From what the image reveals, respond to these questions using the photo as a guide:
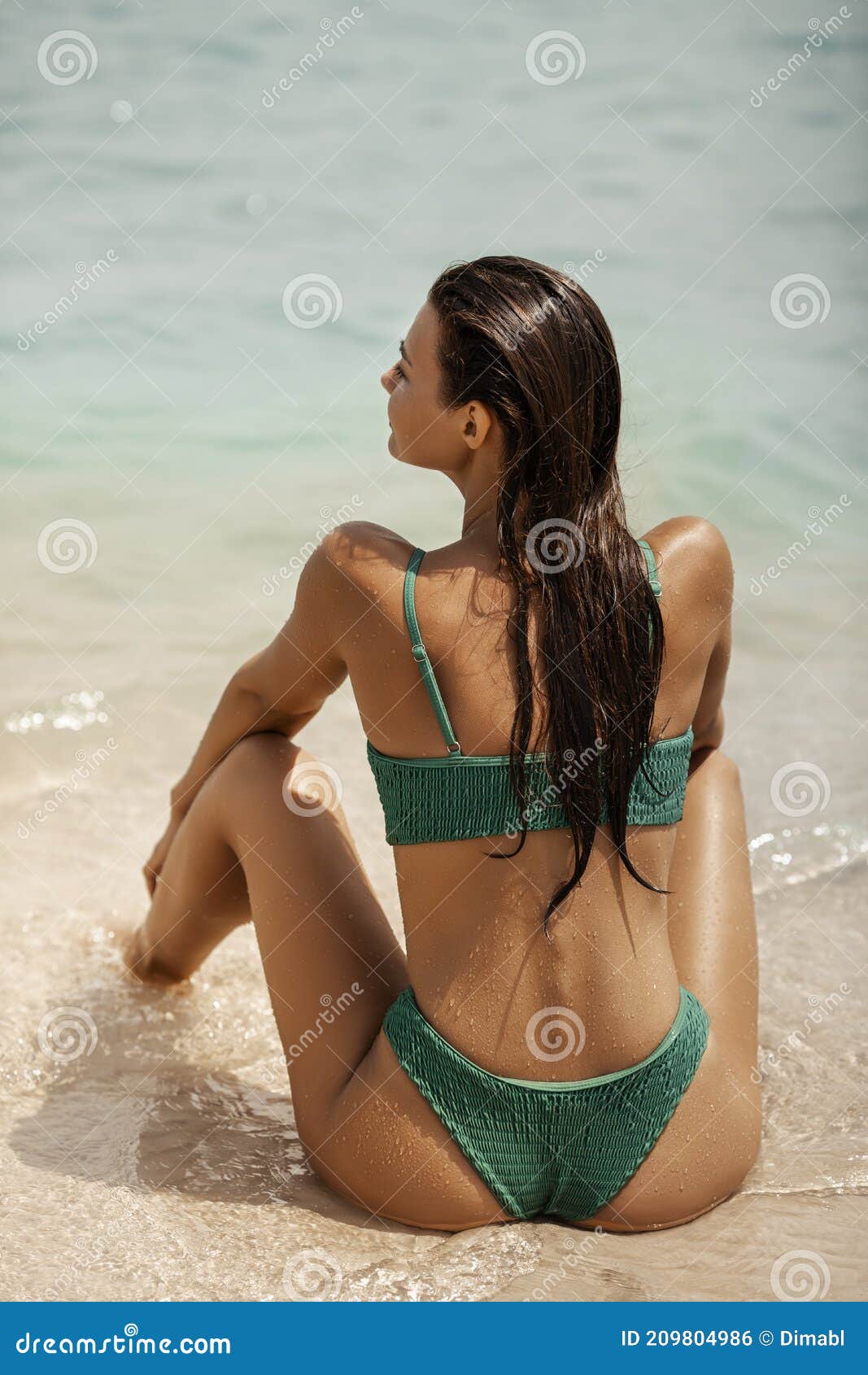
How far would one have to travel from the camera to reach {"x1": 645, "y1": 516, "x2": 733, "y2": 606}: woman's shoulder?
2.02 metres

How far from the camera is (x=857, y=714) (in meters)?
4.94

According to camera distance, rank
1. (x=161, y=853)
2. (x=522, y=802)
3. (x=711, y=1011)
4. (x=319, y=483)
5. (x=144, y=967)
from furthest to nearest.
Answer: (x=319, y=483) < (x=144, y=967) < (x=161, y=853) < (x=711, y=1011) < (x=522, y=802)

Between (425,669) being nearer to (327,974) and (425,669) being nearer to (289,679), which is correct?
(289,679)

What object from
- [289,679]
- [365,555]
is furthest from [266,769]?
[365,555]

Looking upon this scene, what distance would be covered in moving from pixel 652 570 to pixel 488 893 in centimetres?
53

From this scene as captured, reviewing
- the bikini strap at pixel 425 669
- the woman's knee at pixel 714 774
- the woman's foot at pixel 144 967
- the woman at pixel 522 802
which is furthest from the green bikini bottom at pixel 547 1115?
the woman's foot at pixel 144 967

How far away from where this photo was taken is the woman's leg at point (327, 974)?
1958 mm

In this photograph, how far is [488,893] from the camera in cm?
192

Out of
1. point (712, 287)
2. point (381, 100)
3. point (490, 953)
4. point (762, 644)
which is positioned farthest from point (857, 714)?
point (381, 100)

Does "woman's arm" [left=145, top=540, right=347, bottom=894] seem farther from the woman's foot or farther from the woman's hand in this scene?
the woman's foot

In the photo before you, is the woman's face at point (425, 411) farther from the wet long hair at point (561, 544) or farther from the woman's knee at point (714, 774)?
the woman's knee at point (714, 774)

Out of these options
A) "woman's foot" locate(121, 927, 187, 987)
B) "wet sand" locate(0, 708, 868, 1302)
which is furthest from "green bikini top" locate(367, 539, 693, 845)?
"woman's foot" locate(121, 927, 187, 987)

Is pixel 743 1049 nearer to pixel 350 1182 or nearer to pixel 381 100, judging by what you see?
pixel 350 1182

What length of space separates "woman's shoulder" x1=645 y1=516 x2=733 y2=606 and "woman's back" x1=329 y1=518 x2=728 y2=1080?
28 centimetres
